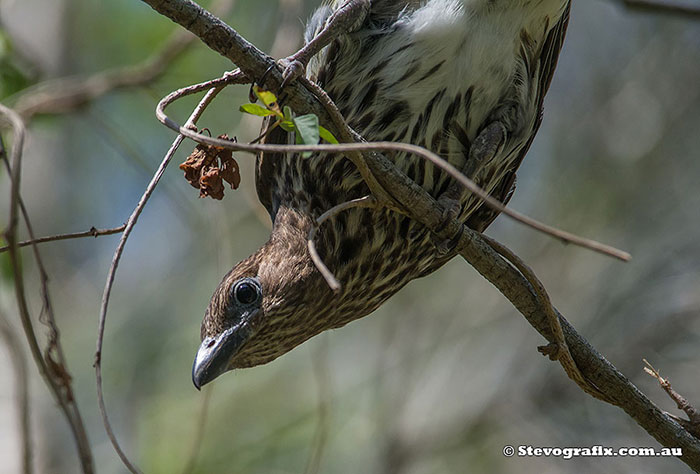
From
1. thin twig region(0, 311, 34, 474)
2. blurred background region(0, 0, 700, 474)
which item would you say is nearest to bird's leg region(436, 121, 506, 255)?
thin twig region(0, 311, 34, 474)

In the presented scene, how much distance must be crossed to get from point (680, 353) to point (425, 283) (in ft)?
7.34

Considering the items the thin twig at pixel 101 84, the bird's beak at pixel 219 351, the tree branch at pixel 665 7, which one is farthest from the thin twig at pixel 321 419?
the tree branch at pixel 665 7

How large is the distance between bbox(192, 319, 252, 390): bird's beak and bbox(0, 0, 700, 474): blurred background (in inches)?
81.6

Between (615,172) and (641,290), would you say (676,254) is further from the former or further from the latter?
(615,172)

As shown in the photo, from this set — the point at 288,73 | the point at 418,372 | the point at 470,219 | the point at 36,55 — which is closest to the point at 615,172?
the point at 418,372

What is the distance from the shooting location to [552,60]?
9.78 ft

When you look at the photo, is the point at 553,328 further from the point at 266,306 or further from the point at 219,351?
the point at 219,351

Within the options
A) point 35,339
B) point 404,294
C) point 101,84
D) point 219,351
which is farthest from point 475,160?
point 404,294

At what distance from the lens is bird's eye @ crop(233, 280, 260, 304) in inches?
114

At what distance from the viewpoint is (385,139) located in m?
2.75

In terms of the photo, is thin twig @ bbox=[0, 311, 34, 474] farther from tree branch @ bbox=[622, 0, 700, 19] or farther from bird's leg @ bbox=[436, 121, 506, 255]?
tree branch @ bbox=[622, 0, 700, 19]

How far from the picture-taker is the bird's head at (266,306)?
9.43 ft

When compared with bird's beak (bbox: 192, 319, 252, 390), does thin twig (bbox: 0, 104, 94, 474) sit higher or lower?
lower

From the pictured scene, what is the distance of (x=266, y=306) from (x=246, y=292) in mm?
96
